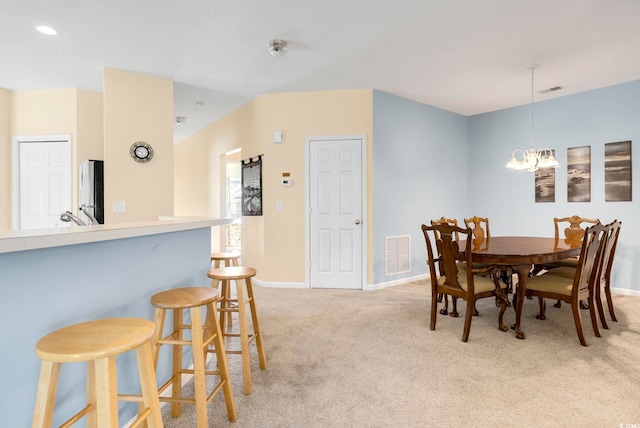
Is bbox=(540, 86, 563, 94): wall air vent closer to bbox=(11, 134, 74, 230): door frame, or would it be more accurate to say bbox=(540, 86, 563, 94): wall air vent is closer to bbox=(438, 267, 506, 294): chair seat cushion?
bbox=(438, 267, 506, 294): chair seat cushion

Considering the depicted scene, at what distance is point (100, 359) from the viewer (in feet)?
3.28

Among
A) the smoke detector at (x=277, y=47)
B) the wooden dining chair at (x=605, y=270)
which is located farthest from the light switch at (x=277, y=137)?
the wooden dining chair at (x=605, y=270)

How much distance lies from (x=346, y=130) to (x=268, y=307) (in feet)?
7.91

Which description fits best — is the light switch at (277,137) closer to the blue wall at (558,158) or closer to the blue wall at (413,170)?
the blue wall at (413,170)

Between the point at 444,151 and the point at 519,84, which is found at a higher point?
the point at 519,84

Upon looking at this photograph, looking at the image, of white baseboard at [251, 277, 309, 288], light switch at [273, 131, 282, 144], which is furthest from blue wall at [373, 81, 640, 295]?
light switch at [273, 131, 282, 144]

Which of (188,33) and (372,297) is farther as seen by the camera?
(372,297)

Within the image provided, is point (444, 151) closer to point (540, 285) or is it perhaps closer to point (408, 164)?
point (408, 164)

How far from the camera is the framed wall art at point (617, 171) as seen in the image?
4113mm

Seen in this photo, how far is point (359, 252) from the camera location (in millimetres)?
4465

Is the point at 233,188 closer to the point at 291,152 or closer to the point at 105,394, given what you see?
the point at 291,152

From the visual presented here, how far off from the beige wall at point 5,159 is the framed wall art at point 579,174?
717cm

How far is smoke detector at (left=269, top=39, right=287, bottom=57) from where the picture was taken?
304cm

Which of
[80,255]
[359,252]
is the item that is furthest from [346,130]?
[80,255]
